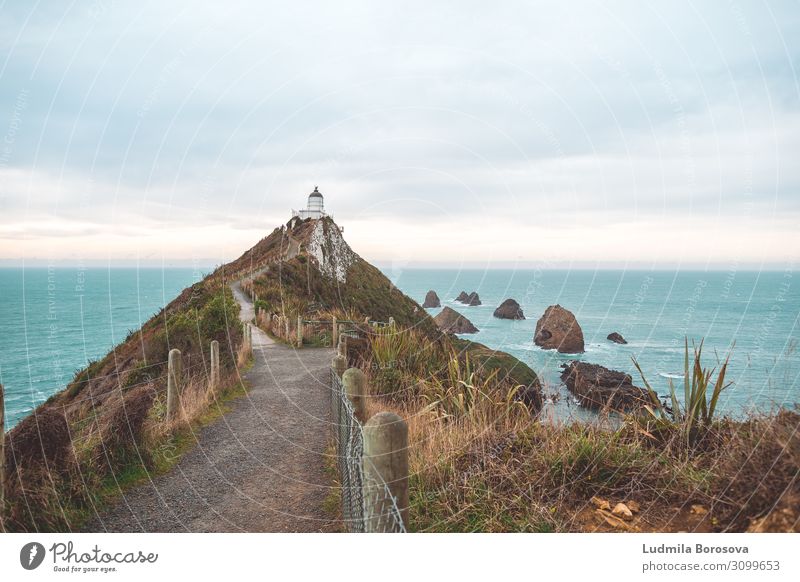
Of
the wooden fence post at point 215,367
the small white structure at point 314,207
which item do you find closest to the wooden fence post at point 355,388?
the wooden fence post at point 215,367

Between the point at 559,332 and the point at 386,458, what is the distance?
3895 cm

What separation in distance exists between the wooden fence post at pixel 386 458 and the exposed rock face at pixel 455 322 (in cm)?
4336

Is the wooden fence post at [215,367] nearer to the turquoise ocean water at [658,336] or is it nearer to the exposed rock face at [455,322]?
the turquoise ocean water at [658,336]

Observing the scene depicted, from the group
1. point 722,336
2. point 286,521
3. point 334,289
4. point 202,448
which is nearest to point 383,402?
point 202,448

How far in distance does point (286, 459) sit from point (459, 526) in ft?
10.5

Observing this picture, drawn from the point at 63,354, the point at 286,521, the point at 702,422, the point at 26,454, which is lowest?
the point at 63,354

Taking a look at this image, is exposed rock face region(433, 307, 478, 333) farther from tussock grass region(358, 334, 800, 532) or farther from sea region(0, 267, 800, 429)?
tussock grass region(358, 334, 800, 532)

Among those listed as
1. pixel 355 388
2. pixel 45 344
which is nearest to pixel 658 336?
pixel 355 388

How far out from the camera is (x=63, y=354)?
41.0m

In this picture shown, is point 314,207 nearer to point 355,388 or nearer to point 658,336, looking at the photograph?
point 658,336

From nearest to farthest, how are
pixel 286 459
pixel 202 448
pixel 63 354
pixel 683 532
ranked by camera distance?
pixel 683 532, pixel 286 459, pixel 202 448, pixel 63 354

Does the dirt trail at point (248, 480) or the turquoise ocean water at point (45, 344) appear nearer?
the dirt trail at point (248, 480)

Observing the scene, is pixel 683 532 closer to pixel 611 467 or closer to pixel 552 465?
pixel 611 467

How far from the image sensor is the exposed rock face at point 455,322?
4681 centimetres
